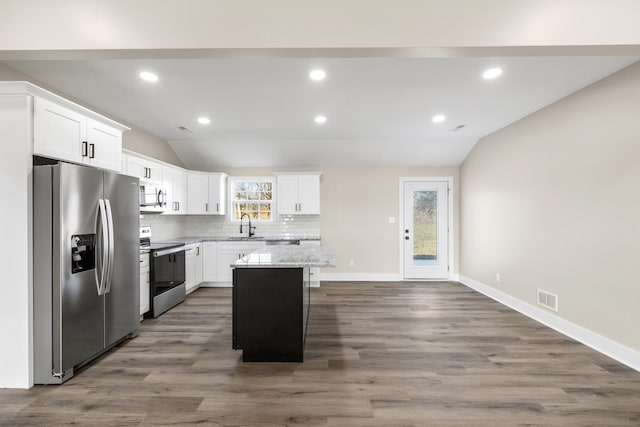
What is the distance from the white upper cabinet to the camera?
600 centimetres

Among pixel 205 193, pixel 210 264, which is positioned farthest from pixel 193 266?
pixel 205 193

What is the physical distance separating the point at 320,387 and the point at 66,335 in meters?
2.09

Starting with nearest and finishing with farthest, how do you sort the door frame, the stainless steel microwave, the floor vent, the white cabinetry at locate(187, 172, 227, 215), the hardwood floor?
1. the hardwood floor
2. the floor vent
3. the stainless steel microwave
4. the white cabinetry at locate(187, 172, 227, 215)
5. the door frame

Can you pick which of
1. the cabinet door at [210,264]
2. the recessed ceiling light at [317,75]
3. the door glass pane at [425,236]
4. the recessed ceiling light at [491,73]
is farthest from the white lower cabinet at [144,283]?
the door glass pane at [425,236]

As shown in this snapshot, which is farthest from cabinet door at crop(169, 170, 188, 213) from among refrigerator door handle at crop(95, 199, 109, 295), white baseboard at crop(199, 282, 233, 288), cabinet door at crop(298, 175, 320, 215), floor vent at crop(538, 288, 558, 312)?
floor vent at crop(538, 288, 558, 312)

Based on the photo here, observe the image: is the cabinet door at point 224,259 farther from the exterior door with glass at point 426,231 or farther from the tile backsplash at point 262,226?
the exterior door with glass at point 426,231

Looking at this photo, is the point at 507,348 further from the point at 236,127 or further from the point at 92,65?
the point at 92,65

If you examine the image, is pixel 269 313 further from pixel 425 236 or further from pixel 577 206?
pixel 425 236

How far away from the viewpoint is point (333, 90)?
10.9ft

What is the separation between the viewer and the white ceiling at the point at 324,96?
2777 millimetres

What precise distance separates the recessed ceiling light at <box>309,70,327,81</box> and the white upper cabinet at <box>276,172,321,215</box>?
3.00 metres

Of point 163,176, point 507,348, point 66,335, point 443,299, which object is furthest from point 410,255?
point 66,335

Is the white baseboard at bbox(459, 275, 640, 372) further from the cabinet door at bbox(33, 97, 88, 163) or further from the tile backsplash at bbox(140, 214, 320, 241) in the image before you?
the cabinet door at bbox(33, 97, 88, 163)

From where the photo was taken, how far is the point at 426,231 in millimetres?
6238
